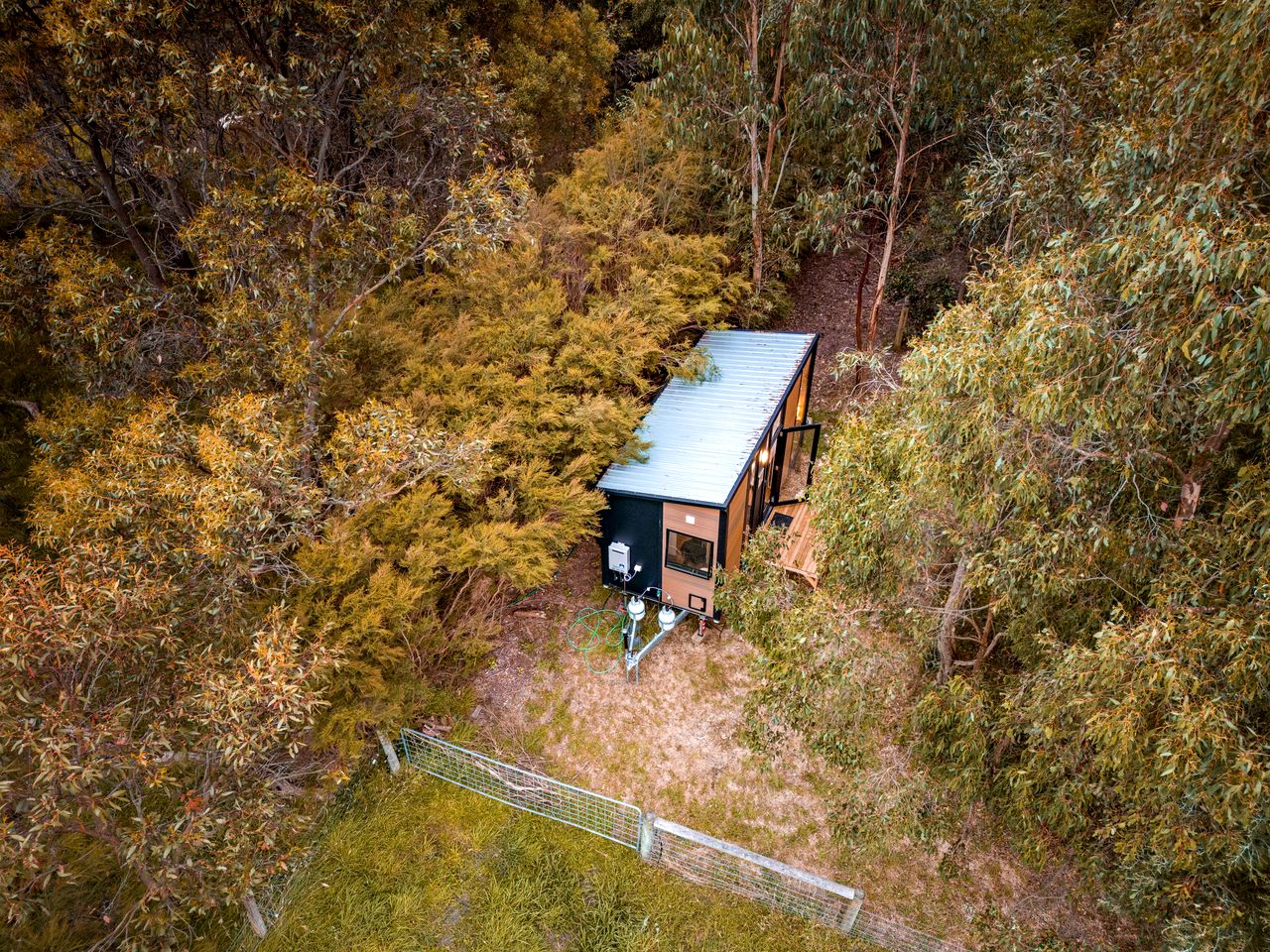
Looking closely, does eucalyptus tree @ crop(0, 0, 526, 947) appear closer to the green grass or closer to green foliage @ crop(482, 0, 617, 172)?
the green grass

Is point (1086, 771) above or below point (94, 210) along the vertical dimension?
below

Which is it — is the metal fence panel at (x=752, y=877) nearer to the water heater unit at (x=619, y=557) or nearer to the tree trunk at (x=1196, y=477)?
the water heater unit at (x=619, y=557)

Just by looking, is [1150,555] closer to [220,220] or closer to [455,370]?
[455,370]

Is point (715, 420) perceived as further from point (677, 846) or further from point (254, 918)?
point (254, 918)

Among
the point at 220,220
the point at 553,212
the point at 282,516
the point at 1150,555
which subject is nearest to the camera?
the point at 1150,555

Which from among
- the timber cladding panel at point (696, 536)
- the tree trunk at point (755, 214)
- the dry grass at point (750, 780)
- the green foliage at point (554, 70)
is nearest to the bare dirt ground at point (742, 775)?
the dry grass at point (750, 780)

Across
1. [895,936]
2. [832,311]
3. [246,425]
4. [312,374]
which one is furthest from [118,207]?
[832,311]

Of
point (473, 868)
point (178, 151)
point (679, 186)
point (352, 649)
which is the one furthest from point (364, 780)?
point (679, 186)

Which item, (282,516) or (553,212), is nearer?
(282,516)
